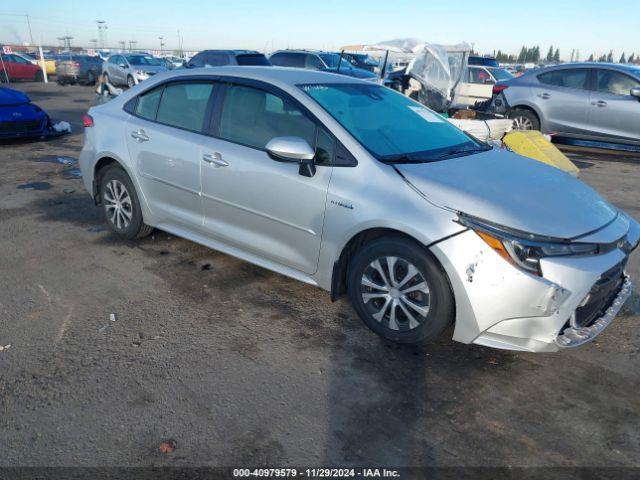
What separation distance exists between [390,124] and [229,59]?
44.9ft

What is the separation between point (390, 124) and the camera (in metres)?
3.89

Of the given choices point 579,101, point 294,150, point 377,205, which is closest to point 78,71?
point 579,101

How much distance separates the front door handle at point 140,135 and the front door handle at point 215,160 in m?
0.81

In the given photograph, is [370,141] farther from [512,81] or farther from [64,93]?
[64,93]

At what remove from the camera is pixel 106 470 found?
2.35 meters

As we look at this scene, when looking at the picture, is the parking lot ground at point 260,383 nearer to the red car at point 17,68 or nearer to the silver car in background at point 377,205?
the silver car in background at point 377,205

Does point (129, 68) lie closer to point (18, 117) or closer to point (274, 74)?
point (18, 117)

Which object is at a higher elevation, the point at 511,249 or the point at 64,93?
the point at 511,249

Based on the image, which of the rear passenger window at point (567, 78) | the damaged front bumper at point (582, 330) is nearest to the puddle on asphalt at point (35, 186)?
the damaged front bumper at point (582, 330)

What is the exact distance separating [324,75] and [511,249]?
2.24 metres

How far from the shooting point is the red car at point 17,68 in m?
26.4

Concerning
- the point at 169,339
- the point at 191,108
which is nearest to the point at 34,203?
the point at 191,108

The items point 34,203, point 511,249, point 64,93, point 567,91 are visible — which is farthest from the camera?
point 64,93

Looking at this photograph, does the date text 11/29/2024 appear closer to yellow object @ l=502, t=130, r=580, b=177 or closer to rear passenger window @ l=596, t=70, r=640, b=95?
yellow object @ l=502, t=130, r=580, b=177
